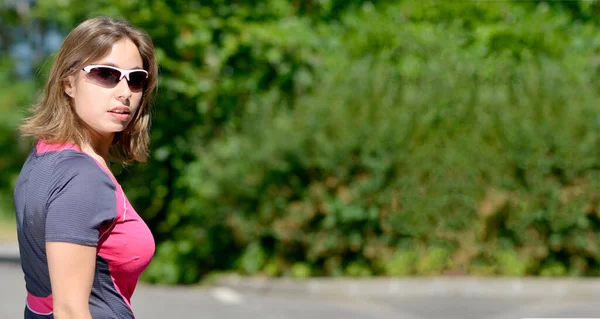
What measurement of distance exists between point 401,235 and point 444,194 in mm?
1226

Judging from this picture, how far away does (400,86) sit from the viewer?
12.4m

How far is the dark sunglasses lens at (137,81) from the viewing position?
231 centimetres

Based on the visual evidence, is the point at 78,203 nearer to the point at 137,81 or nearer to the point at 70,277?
the point at 70,277

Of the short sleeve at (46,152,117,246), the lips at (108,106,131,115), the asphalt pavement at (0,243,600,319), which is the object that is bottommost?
the asphalt pavement at (0,243,600,319)

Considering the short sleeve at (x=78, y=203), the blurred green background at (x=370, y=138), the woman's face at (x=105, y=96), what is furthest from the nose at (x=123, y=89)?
the blurred green background at (x=370, y=138)

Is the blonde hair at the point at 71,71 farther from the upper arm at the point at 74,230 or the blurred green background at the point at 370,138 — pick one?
the blurred green background at the point at 370,138

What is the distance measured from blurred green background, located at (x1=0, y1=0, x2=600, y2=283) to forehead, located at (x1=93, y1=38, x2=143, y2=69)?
8853mm

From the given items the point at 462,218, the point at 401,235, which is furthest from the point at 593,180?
the point at 401,235

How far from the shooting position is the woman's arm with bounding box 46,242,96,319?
6.67 feet

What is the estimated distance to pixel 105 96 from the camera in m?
2.26

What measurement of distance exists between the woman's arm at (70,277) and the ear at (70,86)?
0.45m

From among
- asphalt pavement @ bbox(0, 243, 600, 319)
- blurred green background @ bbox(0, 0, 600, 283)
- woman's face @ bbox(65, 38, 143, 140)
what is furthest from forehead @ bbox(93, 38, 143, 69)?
A: blurred green background @ bbox(0, 0, 600, 283)

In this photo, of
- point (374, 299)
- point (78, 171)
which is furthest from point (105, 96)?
Result: point (374, 299)

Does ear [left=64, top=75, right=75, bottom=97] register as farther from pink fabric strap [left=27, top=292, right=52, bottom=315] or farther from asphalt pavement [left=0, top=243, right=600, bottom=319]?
asphalt pavement [left=0, top=243, right=600, bottom=319]
